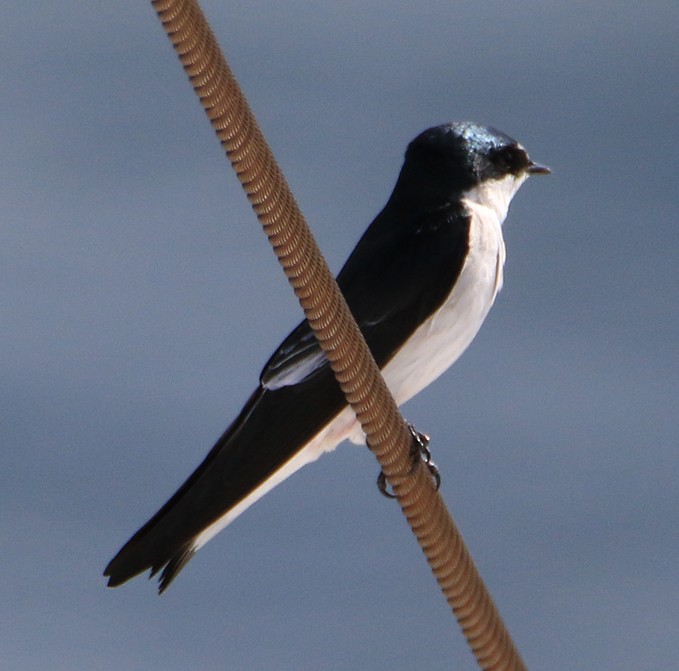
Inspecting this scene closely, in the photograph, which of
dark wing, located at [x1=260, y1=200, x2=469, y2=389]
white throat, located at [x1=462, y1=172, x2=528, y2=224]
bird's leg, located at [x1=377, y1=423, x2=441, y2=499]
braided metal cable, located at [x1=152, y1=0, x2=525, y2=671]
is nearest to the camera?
braided metal cable, located at [x1=152, y1=0, x2=525, y2=671]

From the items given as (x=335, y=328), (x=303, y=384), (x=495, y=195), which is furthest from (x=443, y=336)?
(x=335, y=328)

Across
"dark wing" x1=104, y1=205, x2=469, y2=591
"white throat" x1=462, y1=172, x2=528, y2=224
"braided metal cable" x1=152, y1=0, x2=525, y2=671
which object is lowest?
"braided metal cable" x1=152, y1=0, x2=525, y2=671

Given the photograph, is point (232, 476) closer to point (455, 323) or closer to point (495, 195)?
point (455, 323)

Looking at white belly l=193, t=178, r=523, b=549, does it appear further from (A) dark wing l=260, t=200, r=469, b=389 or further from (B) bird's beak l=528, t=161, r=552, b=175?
(B) bird's beak l=528, t=161, r=552, b=175

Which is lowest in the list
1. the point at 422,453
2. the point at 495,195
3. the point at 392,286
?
the point at 422,453

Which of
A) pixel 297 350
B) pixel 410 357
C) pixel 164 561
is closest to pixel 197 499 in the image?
pixel 164 561

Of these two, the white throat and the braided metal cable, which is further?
the white throat

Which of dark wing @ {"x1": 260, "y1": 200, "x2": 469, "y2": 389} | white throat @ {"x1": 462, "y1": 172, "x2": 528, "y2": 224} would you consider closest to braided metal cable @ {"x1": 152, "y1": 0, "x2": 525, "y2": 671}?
dark wing @ {"x1": 260, "y1": 200, "x2": 469, "y2": 389}
